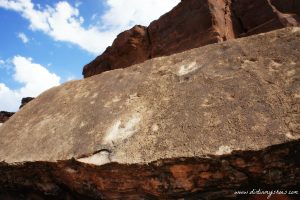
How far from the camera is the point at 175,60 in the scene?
340cm

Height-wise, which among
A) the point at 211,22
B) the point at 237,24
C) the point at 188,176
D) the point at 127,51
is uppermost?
the point at 127,51

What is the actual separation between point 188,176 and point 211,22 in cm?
497

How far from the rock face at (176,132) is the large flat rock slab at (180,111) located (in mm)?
11

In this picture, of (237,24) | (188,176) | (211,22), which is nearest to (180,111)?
(188,176)

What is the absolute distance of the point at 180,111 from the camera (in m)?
2.67

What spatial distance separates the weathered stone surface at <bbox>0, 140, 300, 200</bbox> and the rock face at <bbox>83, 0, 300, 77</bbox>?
15.0 feet

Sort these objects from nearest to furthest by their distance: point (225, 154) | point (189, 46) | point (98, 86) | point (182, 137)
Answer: point (225, 154), point (182, 137), point (98, 86), point (189, 46)

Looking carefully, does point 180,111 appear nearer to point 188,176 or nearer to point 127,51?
point 188,176

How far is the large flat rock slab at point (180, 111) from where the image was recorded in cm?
228

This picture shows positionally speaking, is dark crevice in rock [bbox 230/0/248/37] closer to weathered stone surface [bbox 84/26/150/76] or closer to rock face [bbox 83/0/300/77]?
rock face [bbox 83/0/300/77]

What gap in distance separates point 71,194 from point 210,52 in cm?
198

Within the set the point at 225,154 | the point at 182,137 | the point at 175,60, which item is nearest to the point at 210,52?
the point at 175,60

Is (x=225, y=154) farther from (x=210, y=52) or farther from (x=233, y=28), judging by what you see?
(x=233, y=28)

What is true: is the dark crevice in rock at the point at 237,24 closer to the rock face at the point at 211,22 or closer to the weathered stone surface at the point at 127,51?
the rock face at the point at 211,22
